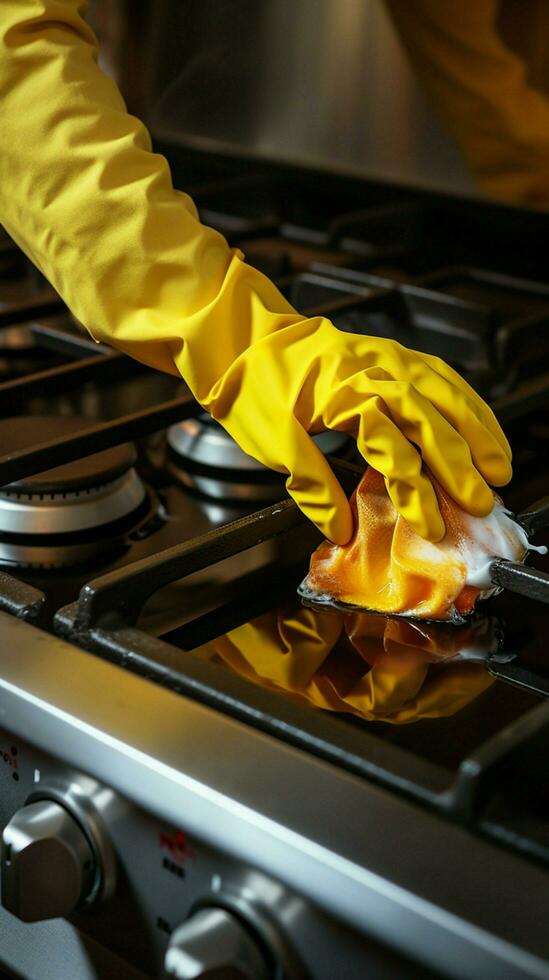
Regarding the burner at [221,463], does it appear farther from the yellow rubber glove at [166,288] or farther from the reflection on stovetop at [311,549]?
the yellow rubber glove at [166,288]

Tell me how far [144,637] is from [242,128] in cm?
87

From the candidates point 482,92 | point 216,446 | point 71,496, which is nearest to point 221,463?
point 216,446

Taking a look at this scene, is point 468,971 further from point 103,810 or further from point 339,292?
point 339,292

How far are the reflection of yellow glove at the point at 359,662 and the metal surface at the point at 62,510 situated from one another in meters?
0.16

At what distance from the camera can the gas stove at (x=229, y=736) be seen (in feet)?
1.60

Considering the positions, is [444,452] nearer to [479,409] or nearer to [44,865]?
[479,409]

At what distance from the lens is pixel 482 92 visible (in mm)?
1195

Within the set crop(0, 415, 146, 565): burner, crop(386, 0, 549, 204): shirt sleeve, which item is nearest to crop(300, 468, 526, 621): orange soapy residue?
crop(0, 415, 146, 565): burner

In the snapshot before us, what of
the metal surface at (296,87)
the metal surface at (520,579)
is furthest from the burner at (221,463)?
the metal surface at (296,87)

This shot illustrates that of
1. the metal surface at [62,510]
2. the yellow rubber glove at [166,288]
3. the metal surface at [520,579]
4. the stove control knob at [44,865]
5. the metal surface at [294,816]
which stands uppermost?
the yellow rubber glove at [166,288]

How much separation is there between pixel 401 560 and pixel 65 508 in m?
0.24

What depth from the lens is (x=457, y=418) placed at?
708 millimetres

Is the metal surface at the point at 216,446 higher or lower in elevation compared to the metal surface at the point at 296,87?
lower

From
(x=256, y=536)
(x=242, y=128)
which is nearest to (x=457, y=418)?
(x=256, y=536)
